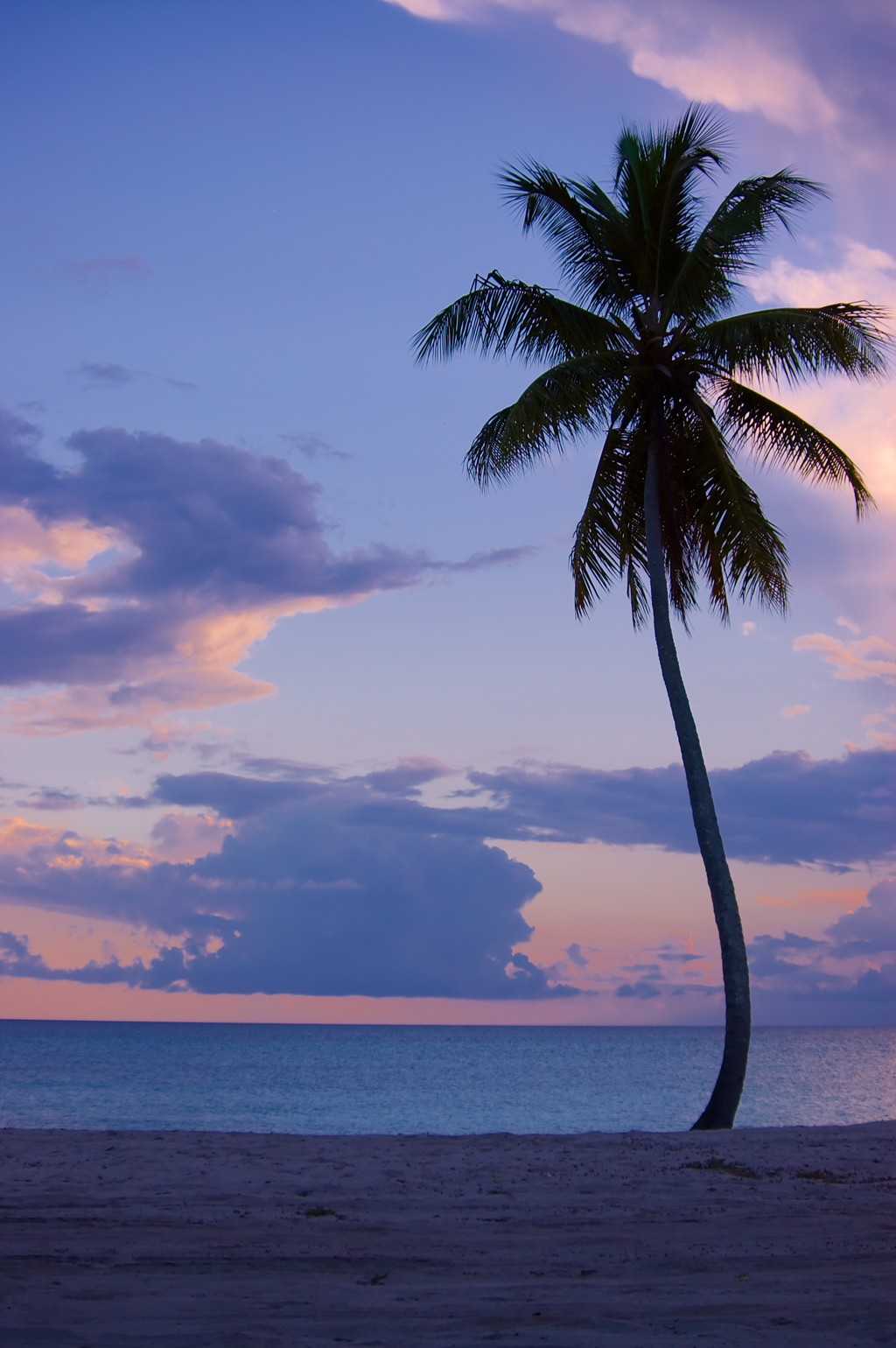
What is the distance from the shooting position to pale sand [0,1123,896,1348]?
5.07 metres

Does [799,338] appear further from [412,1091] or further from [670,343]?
[412,1091]

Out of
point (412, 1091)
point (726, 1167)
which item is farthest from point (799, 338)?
point (412, 1091)

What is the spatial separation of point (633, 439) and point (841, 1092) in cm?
4010

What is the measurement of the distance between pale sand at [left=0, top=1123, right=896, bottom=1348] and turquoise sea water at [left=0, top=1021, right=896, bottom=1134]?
14700 mm

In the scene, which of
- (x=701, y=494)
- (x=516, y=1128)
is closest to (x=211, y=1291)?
(x=701, y=494)

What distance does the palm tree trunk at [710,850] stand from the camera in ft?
39.6

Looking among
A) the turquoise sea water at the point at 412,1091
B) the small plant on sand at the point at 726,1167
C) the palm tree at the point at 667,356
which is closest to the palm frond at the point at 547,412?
the palm tree at the point at 667,356

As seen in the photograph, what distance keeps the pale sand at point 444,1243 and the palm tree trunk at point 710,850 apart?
174cm

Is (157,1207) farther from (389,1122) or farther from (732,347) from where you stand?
(389,1122)

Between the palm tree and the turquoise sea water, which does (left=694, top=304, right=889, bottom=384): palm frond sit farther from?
the turquoise sea water

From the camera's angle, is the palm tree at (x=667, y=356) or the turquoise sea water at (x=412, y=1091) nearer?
the palm tree at (x=667, y=356)

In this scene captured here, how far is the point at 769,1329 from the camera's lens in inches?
197

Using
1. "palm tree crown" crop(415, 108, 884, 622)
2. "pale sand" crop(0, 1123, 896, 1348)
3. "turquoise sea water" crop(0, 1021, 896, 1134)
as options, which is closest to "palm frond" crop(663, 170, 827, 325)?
"palm tree crown" crop(415, 108, 884, 622)

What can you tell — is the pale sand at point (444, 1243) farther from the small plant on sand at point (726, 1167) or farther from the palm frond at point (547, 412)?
the palm frond at point (547, 412)
